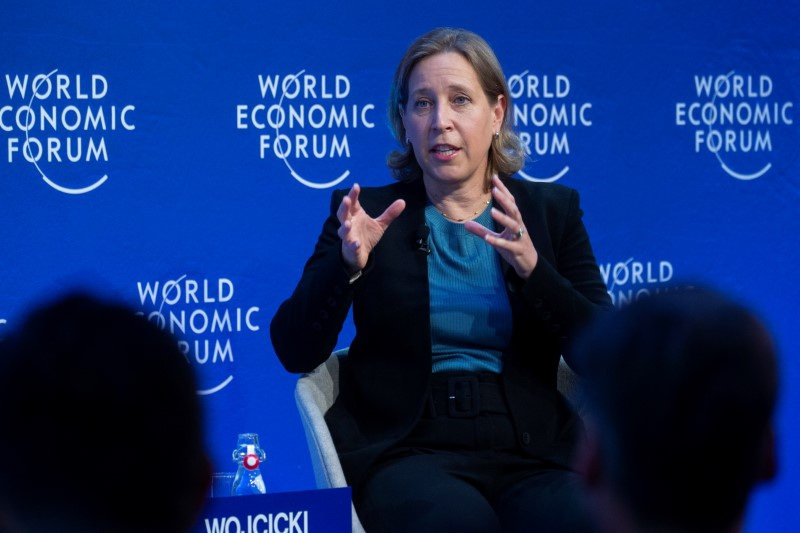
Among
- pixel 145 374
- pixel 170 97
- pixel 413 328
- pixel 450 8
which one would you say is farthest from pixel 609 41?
pixel 145 374

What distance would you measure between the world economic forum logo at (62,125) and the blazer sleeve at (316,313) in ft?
3.97

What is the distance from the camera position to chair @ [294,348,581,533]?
2615 millimetres

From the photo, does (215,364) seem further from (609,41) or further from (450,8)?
(609,41)

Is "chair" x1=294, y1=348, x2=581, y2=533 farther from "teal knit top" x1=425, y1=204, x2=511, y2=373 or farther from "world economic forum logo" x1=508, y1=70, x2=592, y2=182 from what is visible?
"world economic forum logo" x1=508, y1=70, x2=592, y2=182

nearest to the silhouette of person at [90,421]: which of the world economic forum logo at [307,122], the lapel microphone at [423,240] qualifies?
the lapel microphone at [423,240]

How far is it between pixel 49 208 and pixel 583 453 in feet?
9.41

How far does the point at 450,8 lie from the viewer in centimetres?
416

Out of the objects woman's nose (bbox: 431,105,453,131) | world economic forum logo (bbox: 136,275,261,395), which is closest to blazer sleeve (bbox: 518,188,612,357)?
woman's nose (bbox: 431,105,453,131)

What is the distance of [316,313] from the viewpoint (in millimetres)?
2756

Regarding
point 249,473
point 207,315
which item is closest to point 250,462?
point 249,473

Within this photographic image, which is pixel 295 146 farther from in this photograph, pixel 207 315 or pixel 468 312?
pixel 468 312

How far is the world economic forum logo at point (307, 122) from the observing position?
13.0 feet

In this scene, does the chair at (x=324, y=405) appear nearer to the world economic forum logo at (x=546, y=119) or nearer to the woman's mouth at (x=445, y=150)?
the woman's mouth at (x=445, y=150)

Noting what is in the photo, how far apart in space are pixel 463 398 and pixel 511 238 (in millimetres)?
420
